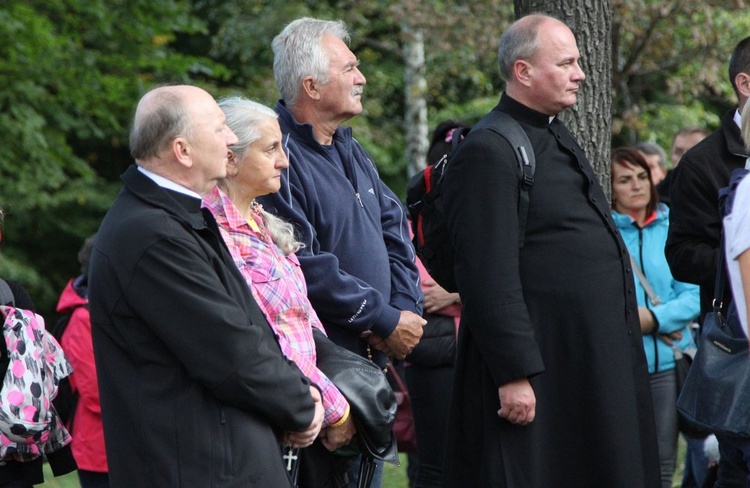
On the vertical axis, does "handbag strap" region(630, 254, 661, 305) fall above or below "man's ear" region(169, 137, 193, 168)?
below

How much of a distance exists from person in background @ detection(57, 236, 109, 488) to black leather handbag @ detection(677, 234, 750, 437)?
3.25 meters

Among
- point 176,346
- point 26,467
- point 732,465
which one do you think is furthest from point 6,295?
point 732,465

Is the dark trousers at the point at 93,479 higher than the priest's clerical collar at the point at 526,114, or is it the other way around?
the priest's clerical collar at the point at 526,114

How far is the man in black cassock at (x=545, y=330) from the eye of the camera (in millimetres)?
3961

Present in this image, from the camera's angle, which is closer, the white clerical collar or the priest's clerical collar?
the white clerical collar

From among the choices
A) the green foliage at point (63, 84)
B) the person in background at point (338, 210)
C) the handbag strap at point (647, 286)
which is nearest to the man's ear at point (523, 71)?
the person in background at point (338, 210)

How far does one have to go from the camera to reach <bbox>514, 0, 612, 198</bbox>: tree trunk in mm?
5281

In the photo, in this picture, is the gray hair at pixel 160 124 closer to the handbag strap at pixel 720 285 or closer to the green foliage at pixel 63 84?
the handbag strap at pixel 720 285

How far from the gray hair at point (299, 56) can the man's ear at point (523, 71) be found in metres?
0.71

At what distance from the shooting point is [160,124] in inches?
126

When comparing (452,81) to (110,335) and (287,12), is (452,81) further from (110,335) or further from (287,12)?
(110,335)

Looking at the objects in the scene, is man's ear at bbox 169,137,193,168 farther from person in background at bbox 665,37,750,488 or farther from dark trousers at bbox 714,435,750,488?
person in background at bbox 665,37,750,488

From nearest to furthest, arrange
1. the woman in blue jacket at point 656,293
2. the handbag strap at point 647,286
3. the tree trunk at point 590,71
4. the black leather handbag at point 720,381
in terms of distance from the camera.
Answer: the black leather handbag at point 720,381, the tree trunk at point 590,71, the woman in blue jacket at point 656,293, the handbag strap at point 647,286

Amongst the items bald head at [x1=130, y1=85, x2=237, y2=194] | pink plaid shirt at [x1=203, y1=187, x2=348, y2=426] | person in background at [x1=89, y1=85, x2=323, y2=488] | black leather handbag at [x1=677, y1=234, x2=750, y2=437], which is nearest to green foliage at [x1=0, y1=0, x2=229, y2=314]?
pink plaid shirt at [x1=203, y1=187, x2=348, y2=426]
